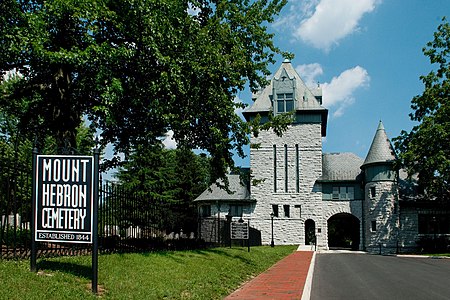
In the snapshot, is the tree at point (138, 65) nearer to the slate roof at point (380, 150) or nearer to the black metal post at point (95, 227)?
the black metal post at point (95, 227)

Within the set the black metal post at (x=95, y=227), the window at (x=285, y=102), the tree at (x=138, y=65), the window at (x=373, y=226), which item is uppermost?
the window at (x=285, y=102)

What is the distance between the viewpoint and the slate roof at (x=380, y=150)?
45.5 metres

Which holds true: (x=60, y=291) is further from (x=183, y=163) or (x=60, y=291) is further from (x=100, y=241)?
(x=183, y=163)

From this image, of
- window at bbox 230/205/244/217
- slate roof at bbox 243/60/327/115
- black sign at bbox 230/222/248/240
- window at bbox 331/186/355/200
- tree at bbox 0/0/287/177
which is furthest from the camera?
slate roof at bbox 243/60/327/115

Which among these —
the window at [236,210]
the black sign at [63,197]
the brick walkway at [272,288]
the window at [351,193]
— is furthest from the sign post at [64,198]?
the window at [351,193]

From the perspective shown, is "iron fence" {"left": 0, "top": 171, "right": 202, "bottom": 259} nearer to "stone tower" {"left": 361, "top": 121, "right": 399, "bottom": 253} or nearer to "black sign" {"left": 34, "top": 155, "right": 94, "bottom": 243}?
"black sign" {"left": 34, "top": 155, "right": 94, "bottom": 243}

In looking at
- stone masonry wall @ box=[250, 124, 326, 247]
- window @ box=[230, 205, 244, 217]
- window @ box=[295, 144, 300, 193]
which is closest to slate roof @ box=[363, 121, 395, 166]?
stone masonry wall @ box=[250, 124, 326, 247]

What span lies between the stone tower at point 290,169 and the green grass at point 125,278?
1375 inches

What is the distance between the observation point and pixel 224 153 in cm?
1942

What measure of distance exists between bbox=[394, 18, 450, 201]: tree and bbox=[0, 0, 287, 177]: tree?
21.7m

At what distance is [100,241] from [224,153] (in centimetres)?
745

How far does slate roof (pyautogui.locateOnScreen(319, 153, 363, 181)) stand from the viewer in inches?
1956

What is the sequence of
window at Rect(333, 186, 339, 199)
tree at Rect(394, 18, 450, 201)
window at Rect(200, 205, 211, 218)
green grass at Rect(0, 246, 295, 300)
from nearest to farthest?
green grass at Rect(0, 246, 295, 300) < tree at Rect(394, 18, 450, 201) < window at Rect(333, 186, 339, 199) < window at Rect(200, 205, 211, 218)

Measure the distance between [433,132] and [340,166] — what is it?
610 inches
